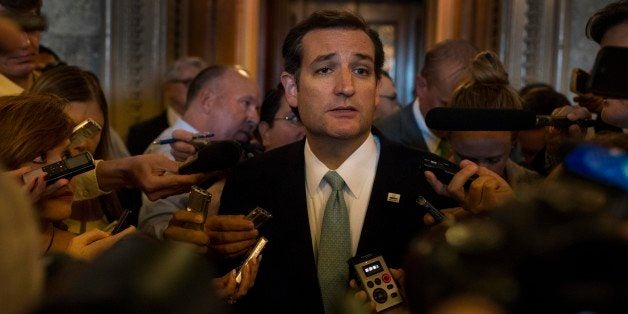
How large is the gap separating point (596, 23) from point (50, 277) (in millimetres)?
1770

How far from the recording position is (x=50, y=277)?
2.91 feet

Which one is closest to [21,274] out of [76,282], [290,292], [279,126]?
[76,282]

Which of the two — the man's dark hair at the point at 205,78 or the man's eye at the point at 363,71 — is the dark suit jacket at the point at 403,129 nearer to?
the man's dark hair at the point at 205,78

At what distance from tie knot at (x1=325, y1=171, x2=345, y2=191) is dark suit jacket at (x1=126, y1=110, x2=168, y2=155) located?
2609mm

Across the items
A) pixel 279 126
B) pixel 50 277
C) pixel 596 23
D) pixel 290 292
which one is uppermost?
pixel 596 23

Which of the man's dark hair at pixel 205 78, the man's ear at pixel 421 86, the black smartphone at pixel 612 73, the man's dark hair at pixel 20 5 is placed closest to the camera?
the black smartphone at pixel 612 73

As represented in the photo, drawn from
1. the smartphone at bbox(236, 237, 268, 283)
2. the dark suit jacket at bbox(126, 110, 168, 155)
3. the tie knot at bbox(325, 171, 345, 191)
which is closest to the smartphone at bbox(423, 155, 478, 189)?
the tie knot at bbox(325, 171, 345, 191)

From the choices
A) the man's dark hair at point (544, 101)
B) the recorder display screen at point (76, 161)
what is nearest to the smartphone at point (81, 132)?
the recorder display screen at point (76, 161)

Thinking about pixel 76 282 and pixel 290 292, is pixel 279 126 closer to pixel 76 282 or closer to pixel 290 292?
pixel 290 292

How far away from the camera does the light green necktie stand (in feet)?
7.16

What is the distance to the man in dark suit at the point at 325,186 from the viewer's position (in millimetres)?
2195

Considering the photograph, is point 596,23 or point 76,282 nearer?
point 76,282

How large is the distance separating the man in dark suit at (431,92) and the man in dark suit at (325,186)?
1.27 m

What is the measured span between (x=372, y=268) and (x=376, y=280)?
0.14ft
